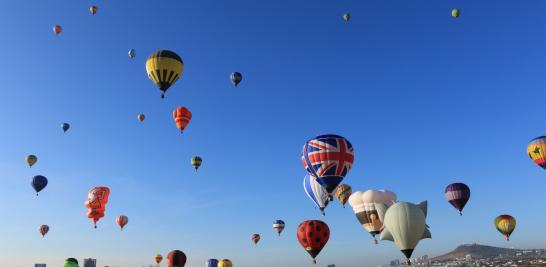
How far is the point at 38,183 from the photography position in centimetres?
6159

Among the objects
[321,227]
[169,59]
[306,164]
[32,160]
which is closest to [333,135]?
[306,164]

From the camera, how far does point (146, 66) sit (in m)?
42.5

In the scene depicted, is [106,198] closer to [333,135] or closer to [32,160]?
[32,160]

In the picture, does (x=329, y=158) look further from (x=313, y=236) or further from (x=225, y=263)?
(x=225, y=263)

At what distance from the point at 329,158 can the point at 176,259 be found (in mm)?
28099

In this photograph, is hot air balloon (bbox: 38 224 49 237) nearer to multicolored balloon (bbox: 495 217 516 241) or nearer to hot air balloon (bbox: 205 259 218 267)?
hot air balloon (bbox: 205 259 218 267)

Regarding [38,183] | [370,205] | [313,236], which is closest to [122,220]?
[38,183]

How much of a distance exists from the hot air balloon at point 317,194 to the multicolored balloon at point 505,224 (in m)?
28.9

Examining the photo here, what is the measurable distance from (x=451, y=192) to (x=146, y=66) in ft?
125

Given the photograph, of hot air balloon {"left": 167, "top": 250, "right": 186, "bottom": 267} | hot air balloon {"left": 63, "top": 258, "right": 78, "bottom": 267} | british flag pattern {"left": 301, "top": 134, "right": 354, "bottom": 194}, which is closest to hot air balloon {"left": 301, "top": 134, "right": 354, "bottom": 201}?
british flag pattern {"left": 301, "top": 134, "right": 354, "bottom": 194}

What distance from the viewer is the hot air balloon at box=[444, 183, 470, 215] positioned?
5191cm

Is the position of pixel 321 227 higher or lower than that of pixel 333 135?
lower

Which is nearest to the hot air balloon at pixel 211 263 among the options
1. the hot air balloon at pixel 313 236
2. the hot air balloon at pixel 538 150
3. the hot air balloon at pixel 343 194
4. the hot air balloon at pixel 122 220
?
the hot air balloon at pixel 122 220

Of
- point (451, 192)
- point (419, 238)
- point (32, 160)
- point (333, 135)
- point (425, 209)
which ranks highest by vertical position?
point (32, 160)
